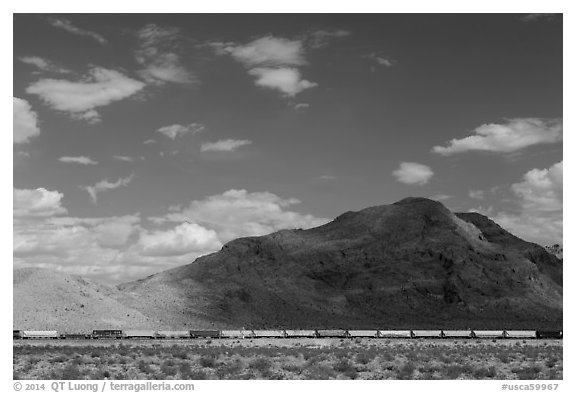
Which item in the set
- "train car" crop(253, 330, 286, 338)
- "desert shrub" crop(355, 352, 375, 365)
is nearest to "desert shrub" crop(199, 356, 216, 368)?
"desert shrub" crop(355, 352, 375, 365)

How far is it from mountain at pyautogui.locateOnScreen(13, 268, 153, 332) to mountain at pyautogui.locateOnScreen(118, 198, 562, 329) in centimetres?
550

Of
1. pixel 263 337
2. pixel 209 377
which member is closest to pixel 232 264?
pixel 263 337

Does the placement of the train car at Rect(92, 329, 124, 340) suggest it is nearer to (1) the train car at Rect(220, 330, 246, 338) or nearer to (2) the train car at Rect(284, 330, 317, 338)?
(1) the train car at Rect(220, 330, 246, 338)

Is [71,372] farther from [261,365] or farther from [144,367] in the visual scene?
[261,365]

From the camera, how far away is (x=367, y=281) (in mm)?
126625

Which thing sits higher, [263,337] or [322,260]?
[322,260]

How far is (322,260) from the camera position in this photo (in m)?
134

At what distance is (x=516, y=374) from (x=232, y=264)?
97.6 metres

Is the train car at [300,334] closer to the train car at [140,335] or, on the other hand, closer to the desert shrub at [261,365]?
the train car at [140,335]

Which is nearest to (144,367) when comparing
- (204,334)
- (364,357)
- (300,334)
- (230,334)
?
(364,357)

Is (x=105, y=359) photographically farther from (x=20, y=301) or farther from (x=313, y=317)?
(x=313, y=317)

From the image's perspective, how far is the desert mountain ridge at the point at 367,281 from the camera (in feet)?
363

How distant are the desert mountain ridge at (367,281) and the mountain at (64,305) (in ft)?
4.00

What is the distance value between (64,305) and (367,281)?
57.7 m
